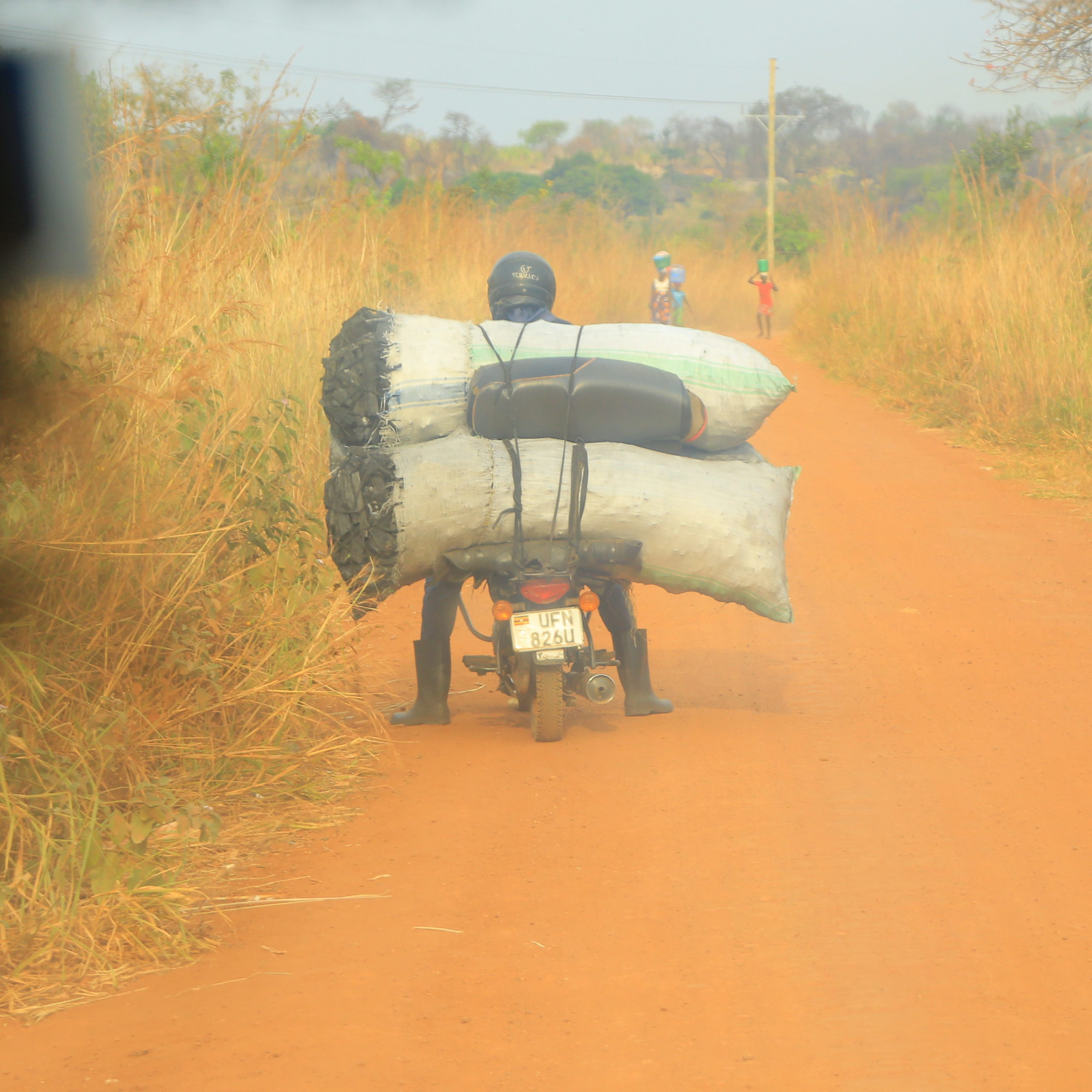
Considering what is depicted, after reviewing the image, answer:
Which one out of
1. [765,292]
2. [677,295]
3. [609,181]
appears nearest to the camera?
[677,295]

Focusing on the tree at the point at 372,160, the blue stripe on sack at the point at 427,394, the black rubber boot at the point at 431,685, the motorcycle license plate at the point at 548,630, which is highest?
the tree at the point at 372,160

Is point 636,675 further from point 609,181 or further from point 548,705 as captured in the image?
point 609,181

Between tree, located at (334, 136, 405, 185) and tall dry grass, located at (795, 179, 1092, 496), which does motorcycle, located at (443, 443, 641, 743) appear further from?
tree, located at (334, 136, 405, 185)

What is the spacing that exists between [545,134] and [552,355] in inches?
3232

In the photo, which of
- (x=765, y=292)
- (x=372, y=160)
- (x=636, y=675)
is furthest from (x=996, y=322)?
(x=765, y=292)

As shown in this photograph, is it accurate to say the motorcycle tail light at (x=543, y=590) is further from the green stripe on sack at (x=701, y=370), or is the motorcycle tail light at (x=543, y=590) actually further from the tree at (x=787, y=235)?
the tree at (x=787, y=235)

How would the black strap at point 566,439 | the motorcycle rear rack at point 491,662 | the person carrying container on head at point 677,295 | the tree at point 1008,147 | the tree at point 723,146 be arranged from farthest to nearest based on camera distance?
the tree at point 723,146, the person carrying container on head at point 677,295, the tree at point 1008,147, the motorcycle rear rack at point 491,662, the black strap at point 566,439

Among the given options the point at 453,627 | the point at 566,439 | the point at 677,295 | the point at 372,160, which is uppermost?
the point at 372,160

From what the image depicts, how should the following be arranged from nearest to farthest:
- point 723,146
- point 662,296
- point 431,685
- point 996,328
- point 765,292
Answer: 1. point 431,685
2. point 996,328
3. point 662,296
4. point 765,292
5. point 723,146

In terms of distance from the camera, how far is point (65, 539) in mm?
3553

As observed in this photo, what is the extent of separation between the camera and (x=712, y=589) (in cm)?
468

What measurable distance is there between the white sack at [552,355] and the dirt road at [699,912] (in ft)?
3.66

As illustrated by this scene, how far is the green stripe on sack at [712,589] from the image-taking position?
15.3ft

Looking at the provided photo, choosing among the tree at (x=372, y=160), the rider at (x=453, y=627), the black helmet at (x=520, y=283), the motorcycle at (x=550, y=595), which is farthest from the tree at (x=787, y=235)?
the motorcycle at (x=550, y=595)
